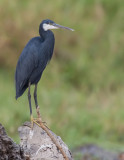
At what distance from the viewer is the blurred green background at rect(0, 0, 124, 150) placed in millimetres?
7787

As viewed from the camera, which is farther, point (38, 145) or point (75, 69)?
point (75, 69)

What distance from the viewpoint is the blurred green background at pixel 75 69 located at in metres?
7.79

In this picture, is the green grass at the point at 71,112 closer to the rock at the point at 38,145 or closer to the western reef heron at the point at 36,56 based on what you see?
the western reef heron at the point at 36,56

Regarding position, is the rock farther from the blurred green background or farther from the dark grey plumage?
the blurred green background

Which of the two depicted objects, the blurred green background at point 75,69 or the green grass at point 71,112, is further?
the blurred green background at point 75,69

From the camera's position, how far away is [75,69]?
9758 mm

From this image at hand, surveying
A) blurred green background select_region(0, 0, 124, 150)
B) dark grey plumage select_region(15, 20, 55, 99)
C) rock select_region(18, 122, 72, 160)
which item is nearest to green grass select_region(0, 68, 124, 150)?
Result: blurred green background select_region(0, 0, 124, 150)

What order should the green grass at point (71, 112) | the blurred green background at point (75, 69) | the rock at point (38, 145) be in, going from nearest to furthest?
1. the rock at point (38, 145)
2. the green grass at point (71, 112)
3. the blurred green background at point (75, 69)

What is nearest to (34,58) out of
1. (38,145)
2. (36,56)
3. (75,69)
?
(36,56)

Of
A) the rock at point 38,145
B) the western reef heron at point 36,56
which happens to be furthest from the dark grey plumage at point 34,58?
the rock at point 38,145

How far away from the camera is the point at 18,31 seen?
31.3 ft

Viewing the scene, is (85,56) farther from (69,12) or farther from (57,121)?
(57,121)

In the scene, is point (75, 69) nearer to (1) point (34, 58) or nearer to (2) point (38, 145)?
(1) point (34, 58)

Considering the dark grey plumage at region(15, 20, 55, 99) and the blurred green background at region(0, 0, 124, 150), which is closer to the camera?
the dark grey plumage at region(15, 20, 55, 99)
